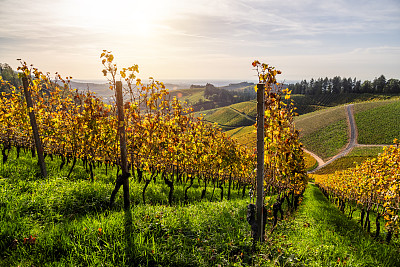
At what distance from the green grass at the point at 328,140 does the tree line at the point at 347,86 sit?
60.6 metres

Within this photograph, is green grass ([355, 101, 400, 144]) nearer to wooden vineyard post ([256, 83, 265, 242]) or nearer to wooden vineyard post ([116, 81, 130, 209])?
wooden vineyard post ([256, 83, 265, 242])

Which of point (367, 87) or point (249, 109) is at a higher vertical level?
point (367, 87)

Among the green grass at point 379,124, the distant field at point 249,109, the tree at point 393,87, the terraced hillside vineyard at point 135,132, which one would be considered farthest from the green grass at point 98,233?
the tree at point 393,87

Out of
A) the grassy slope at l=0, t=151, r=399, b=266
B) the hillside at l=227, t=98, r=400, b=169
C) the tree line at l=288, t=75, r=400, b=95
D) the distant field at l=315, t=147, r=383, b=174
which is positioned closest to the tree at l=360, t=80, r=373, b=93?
the tree line at l=288, t=75, r=400, b=95

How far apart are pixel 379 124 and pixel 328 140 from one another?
825 inches

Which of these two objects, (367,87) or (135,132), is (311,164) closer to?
(135,132)

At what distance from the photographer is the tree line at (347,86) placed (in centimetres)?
13875

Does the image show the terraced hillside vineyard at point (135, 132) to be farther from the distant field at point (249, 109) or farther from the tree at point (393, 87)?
the tree at point (393, 87)

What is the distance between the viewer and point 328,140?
77750 millimetres

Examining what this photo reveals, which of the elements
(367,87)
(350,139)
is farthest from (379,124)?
(367,87)

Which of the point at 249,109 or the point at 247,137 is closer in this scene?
the point at 247,137

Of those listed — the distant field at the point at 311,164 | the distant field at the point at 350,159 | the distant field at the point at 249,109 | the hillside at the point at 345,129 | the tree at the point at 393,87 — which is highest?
the tree at the point at 393,87

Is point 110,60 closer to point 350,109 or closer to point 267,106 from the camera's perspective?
point 267,106

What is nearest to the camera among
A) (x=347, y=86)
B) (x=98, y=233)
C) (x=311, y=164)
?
(x=98, y=233)
